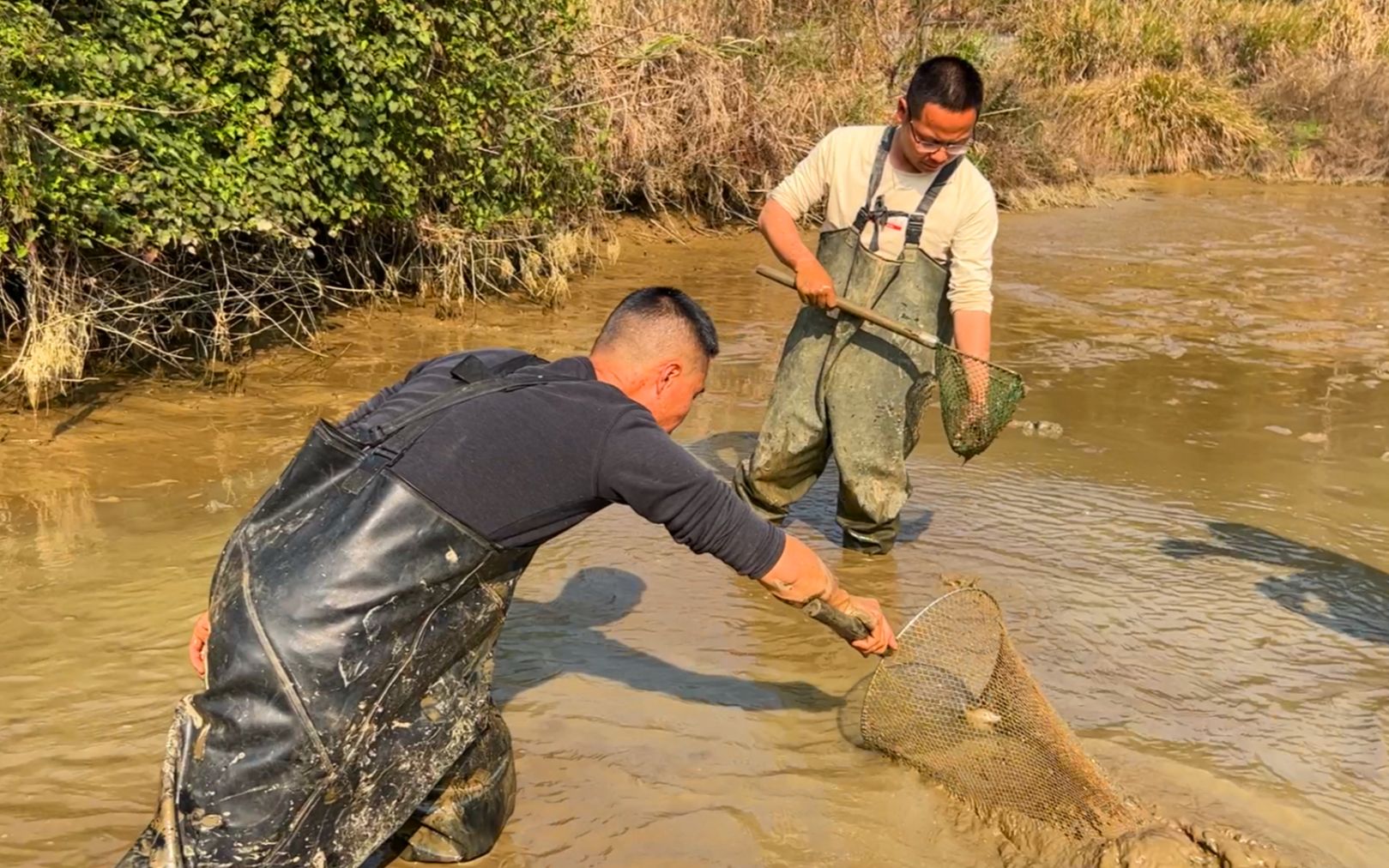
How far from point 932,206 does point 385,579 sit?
9.39 feet

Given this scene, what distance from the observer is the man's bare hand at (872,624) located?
3029 millimetres

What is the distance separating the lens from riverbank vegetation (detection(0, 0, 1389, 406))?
6082 millimetres

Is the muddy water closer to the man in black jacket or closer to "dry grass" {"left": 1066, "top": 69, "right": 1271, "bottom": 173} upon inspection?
the man in black jacket

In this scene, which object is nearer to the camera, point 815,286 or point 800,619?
point 815,286

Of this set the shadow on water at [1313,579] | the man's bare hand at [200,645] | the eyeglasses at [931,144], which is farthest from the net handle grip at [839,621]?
the shadow on water at [1313,579]

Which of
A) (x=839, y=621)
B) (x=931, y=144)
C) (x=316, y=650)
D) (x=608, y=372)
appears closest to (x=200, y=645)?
(x=316, y=650)

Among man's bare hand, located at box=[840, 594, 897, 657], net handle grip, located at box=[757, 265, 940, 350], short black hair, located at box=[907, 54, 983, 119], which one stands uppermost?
short black hair, located at box=[907, 54, 983, 119]

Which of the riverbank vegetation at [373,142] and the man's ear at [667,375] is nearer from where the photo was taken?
the man's ear at [667,375]

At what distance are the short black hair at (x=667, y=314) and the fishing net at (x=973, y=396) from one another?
1.77 m

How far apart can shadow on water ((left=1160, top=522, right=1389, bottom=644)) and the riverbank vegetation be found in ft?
16.3

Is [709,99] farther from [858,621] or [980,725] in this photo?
[858,621]

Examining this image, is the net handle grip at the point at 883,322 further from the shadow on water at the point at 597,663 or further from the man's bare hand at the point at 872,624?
the man's bare hand at the point at 872,624

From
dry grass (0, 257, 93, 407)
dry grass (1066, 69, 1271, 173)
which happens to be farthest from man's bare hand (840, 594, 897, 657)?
dry grass (1066, 69, 1271, 173)

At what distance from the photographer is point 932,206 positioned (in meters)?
4.66
